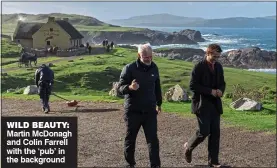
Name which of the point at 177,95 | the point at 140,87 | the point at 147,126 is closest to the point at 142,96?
the point at 140,87

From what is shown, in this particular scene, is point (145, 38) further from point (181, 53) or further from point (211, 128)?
point (211, 128)

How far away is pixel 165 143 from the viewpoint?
1284 centimetres

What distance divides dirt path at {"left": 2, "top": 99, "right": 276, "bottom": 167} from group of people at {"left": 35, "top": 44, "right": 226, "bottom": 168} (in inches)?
46.1

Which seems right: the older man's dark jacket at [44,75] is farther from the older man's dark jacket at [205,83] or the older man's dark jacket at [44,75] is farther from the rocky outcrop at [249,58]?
the rocky outcrop at [249,58]

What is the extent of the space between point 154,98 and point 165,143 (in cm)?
391

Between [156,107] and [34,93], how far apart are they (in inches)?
648

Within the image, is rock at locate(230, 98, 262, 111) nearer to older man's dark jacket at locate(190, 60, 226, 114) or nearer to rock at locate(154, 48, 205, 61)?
older man's dark jacket at locate(190, 60, 226, 114)

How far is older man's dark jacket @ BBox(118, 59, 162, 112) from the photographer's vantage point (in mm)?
8984

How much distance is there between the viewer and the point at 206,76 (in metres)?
9.58

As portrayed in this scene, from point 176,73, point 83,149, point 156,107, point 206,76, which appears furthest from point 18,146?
point 176,73

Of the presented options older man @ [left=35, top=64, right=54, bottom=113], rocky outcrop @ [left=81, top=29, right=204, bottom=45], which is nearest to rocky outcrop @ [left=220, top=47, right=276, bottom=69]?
older man @ [left=35, top=64, right=54, bottom=113]

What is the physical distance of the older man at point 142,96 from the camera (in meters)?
8.97

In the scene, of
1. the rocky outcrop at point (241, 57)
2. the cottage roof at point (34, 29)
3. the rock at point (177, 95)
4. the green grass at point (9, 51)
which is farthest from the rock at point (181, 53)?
the rock at point (177, 95)

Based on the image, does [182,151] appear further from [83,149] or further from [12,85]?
[12,85]
